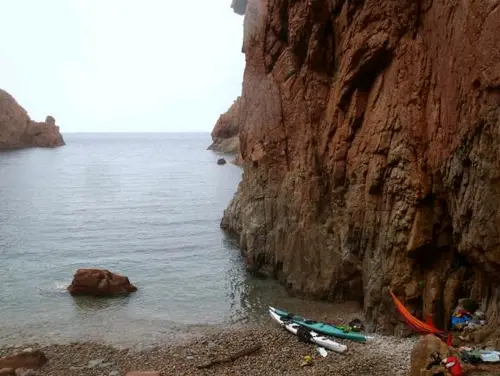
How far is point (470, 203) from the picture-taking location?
17.8 metres

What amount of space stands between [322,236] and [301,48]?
11.4 meters

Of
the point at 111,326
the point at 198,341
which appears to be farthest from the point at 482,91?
the point at 111,326

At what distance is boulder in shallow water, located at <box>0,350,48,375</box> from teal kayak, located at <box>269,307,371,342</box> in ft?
38.1

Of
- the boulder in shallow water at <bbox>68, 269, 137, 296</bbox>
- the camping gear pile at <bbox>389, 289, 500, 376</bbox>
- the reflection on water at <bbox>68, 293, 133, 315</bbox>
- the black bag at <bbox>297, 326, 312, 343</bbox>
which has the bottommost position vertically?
the reflection on water at <bbox>68, 293, 133, 315</bbox>

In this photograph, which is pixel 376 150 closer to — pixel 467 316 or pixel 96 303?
pixel 467 316

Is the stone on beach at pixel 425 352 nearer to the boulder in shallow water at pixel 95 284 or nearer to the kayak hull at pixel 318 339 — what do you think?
the kayak hull at pixel 318 339

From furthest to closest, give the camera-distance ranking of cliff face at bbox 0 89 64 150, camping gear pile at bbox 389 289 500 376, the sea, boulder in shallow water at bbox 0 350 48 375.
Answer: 1. cliff face at bbox 0 89 64 150
2. the sea
3. boulder in shallow water at bbox 0 350 48 375
4. camping gear pile at bbox 389 289 500 376

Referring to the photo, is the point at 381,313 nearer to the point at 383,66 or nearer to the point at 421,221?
the point at 421,221

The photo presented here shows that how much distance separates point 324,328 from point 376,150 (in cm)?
878

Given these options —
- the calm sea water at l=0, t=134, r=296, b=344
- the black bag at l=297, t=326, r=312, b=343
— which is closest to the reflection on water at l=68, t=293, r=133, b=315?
the calm sea water at l=0, t=134, r=296, b=344

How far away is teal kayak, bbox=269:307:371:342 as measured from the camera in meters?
21.6

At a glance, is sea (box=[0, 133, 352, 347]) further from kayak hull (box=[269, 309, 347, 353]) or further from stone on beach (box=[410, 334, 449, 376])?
stone on beach (box=[410, 334, 449, 376])

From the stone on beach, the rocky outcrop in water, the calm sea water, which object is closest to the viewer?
the stone on beach

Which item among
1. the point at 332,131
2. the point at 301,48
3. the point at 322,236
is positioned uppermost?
the point at 301,48
